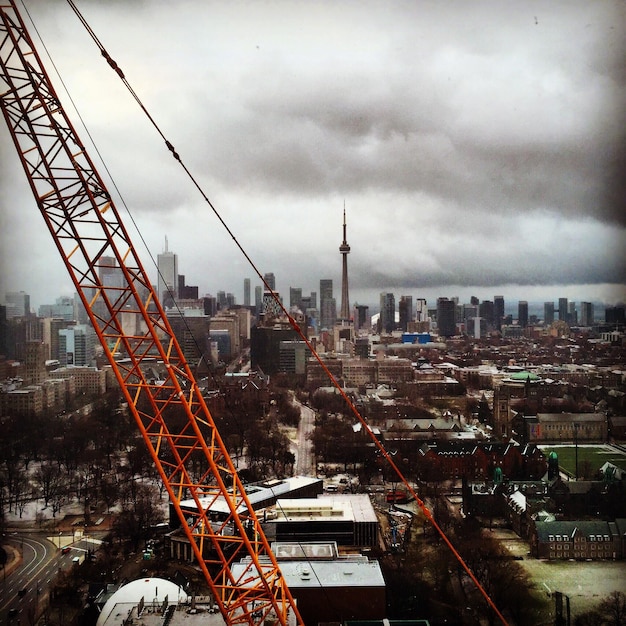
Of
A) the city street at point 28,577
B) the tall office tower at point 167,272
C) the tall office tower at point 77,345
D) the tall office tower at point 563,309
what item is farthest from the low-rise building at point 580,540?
the tall office tower at point 77,345

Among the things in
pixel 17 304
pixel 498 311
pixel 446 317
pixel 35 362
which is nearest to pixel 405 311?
pixel 446 317

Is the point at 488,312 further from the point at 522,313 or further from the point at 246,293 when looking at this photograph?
the point at 246,293

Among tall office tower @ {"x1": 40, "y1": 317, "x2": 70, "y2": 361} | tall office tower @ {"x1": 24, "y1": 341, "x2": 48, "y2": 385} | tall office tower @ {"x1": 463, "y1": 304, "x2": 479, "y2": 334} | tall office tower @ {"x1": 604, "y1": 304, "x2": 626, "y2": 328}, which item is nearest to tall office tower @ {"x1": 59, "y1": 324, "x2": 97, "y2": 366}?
tall office tower @ {"x1": 40, "y1": 317, "x2": 70, "y2": 361}

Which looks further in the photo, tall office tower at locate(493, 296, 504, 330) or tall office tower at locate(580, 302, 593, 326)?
tall office tower at locate(493, 296, 504, 330)

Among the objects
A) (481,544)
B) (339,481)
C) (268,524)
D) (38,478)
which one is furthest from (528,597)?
(38,478)

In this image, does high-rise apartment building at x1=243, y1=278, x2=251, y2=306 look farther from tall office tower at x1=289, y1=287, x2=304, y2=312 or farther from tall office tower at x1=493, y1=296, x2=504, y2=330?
tall office tower at x1=493, y1=296, x2=504, y2=330

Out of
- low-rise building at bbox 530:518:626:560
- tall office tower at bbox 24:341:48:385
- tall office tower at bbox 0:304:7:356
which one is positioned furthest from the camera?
tall office tower at bbox 24:341:48:385
